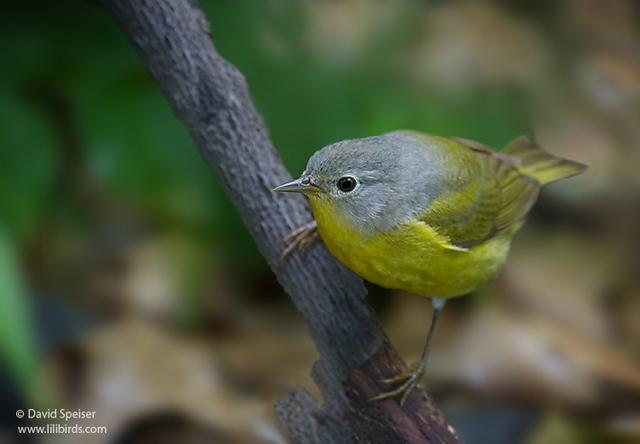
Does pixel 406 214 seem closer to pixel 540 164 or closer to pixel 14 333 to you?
pixel 540 164

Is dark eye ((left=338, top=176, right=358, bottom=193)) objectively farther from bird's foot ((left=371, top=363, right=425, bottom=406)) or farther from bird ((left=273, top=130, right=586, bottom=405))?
bird's foot ((left=371, top=363, right=425, bottom=406))

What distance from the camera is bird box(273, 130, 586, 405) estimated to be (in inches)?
114

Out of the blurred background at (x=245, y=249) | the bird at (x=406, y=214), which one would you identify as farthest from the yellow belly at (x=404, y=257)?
the blurred background at (x=245, y=249)

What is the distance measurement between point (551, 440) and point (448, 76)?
2.38 metres

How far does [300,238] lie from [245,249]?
222 centimetres

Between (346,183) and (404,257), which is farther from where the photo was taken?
(404,257)

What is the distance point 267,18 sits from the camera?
4.93m

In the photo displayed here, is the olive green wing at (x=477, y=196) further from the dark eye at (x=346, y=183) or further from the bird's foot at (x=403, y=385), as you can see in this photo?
the bird's foot at (x=403, y=385)

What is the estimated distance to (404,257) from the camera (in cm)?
300
